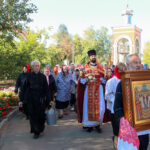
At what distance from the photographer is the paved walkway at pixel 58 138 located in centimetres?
519

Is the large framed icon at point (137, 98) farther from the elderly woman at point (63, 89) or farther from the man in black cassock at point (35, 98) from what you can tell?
the elderly woman at point (63, 89)

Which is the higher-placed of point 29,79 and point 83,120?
point 29,79

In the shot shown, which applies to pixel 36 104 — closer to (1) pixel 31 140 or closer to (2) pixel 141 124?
(1) pixel 31 140

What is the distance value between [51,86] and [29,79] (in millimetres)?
1764

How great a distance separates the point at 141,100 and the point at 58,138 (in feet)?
12.9

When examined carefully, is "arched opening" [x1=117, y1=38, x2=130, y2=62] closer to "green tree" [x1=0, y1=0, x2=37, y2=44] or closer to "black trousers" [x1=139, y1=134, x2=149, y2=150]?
"green tree" [x1=0, y1=0, x2=37, y2=44]

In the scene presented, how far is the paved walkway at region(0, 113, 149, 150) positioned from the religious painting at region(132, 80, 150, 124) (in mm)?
2943

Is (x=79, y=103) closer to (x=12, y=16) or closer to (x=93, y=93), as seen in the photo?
(x=93, y=93)

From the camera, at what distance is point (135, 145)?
90.0 inches

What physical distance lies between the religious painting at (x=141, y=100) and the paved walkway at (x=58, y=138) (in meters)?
2.94

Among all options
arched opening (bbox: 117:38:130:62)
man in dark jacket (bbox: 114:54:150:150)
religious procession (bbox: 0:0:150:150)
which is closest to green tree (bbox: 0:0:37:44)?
religious procession (bbox: 0:0:150:150)

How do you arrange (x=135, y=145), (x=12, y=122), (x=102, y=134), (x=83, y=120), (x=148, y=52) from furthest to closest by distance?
(x=148, y=52) → (x=12, y=122) → (x=83, y=120) → (x=102, y=134) → (x=135, y=145)

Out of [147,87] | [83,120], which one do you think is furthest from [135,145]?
[83,120]

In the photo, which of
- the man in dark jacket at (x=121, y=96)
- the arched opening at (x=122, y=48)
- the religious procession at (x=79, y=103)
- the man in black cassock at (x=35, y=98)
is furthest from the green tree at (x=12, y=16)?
the arched opening at (x=122, y=48)
